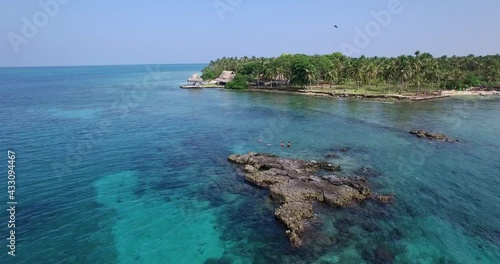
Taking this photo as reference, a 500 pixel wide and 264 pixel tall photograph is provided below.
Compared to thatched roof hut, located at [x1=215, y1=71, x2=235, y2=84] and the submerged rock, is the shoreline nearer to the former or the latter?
thatched roof hut, located at [x1=215, y1=71, x2=235, y2=84]

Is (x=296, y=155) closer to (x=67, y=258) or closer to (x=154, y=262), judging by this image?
(x=154, y=262)

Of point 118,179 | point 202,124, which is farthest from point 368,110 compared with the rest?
point 118,179

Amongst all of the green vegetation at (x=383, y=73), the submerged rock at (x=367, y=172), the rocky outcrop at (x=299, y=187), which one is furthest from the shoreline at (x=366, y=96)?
the rocky outcrop at (x=299, y=187)

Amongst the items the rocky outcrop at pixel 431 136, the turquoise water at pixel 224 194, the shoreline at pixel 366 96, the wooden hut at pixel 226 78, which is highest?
the wooden hut at pixel 226 78

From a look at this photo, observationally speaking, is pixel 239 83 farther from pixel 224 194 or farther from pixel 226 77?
pixel 224 194

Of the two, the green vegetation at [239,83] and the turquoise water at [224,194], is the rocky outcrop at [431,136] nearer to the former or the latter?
the turquoise water at [224,194]

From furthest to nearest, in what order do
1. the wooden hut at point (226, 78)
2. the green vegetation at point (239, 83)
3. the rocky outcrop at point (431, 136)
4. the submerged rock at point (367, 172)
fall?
the wooden hut at point (226, 78), the green vegetation at point (239, 83), the rocky outcrop at point (431, 136), the submerged rock at point (367, 172)
